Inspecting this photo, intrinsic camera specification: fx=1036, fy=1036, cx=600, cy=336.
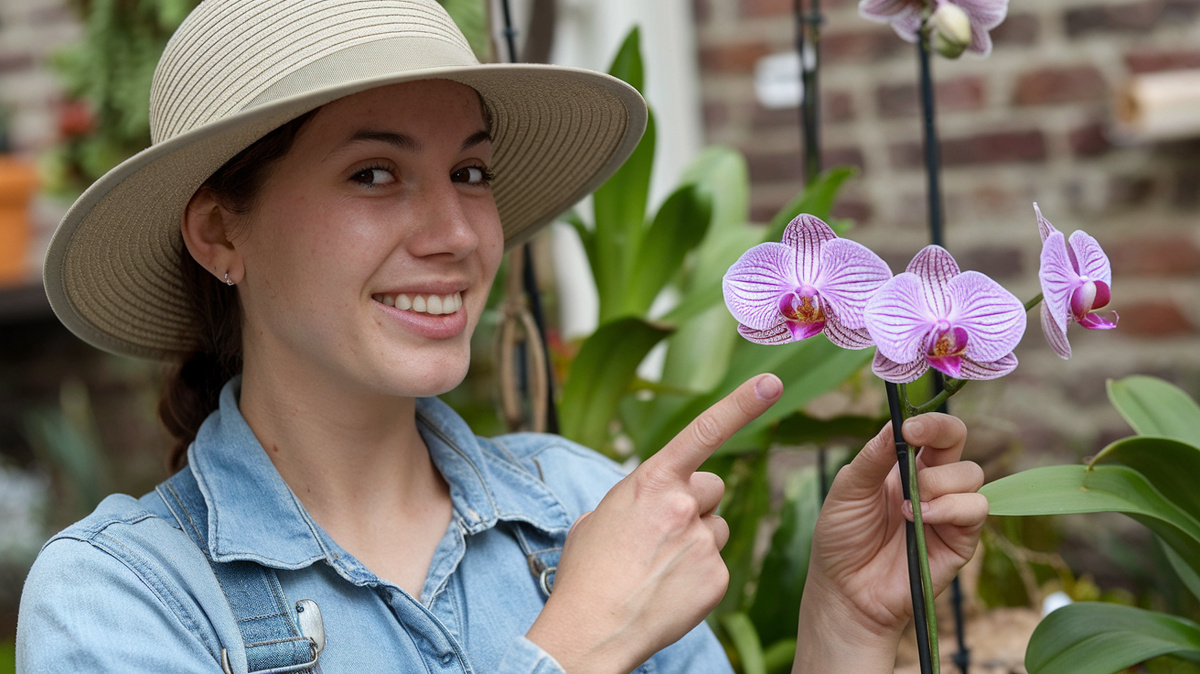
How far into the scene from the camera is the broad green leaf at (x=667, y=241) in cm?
132

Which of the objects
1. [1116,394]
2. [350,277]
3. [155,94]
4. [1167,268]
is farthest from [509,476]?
[1167,268]

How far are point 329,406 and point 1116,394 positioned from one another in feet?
2.44

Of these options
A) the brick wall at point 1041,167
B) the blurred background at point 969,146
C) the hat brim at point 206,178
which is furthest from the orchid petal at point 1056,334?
the brick wall at point 1041,167

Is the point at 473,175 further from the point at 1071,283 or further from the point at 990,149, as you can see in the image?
the point at 990,149

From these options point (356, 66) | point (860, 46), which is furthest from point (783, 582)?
point (860, 46)

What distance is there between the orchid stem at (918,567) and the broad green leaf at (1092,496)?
0.43ft

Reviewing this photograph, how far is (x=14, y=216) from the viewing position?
103 inches

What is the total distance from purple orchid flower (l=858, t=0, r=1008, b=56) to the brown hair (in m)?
0.50

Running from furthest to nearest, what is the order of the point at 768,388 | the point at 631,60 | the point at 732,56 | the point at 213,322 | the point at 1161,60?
the point at 732,56 < the point at 1161,60 < the point at 631,60 < the point at 213,322 < the point at 768,388

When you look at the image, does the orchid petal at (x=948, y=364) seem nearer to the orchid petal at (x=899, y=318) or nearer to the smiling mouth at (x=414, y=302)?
the orchid petal at (x=899, y=318)

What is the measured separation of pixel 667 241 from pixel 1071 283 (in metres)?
0.77

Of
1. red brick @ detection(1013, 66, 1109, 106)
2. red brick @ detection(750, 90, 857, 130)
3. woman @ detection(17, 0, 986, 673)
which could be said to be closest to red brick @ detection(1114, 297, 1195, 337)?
red brick @ detection(1013, 66, 1109, 106)

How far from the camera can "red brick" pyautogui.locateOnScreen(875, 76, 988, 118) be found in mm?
1963

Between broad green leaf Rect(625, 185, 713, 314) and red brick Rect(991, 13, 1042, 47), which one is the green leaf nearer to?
broad green leaf Rect(625, 185, 713, 314)
